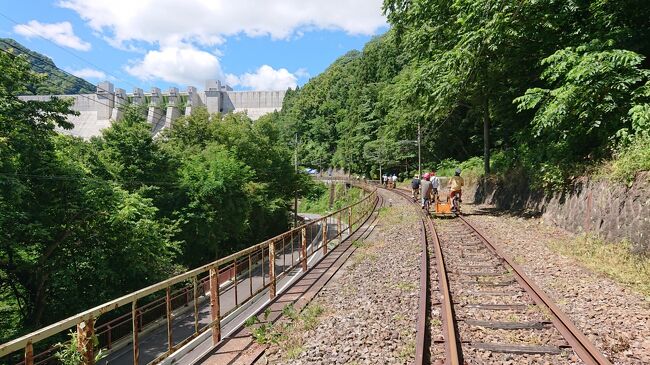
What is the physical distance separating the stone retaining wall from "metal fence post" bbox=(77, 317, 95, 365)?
9.65 metres

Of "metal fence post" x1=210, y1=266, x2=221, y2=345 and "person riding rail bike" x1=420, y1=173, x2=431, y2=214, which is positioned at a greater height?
"person riding rail bike" x1=420, y1=173, x2=431, y2=214

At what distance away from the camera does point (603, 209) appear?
10852 mm

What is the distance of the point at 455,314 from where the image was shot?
6270mm

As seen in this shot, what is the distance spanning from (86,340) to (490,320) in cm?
499

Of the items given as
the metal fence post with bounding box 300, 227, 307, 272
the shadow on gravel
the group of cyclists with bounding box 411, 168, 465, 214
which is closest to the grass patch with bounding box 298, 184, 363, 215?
the shadow on gravel

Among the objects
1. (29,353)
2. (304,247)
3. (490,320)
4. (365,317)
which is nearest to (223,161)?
(304,247)

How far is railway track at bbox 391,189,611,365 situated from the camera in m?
4.85

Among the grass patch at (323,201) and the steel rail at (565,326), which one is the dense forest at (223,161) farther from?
the grass patch at (323,201)

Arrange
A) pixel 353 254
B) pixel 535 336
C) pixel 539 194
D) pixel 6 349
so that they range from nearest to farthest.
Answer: pixel 6 349 < pixel 535 336 < pixel 353 254 < pixel 539 194

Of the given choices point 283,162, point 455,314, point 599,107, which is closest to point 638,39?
point 599,107

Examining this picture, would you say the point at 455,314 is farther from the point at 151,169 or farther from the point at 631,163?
the point at 151,169

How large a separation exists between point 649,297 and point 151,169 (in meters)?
23.8

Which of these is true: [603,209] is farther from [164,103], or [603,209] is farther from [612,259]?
[164,103]

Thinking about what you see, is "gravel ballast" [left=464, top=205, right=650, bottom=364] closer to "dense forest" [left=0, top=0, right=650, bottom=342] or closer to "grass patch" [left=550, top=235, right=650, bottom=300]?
"grass patch" [left=550, top=235, right=650, bottom=300]
